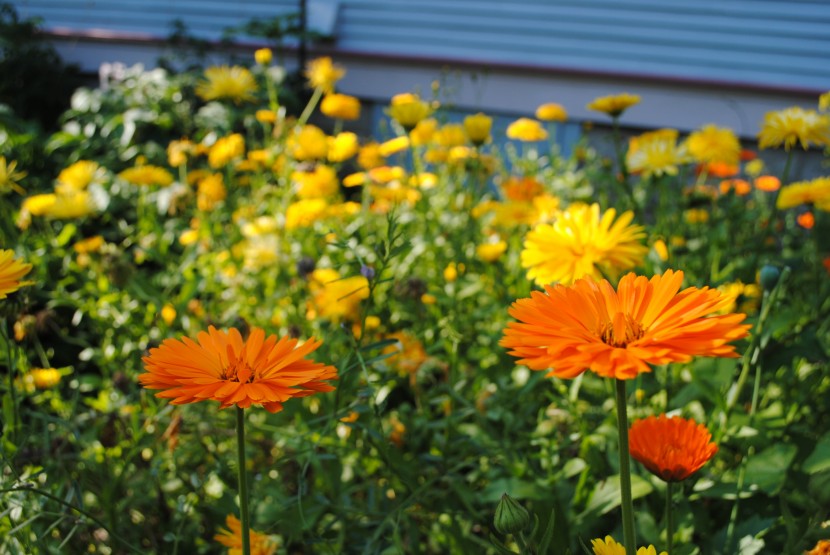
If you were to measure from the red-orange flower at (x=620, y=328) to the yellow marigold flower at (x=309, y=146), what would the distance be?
184 centimetres

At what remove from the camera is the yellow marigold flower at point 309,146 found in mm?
2512

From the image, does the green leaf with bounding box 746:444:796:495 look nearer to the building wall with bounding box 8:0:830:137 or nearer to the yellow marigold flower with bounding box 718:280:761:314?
the yellow marigold flower with bounding box 718:280:761:314

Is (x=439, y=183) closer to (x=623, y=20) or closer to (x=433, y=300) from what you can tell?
(x=433, y=300)

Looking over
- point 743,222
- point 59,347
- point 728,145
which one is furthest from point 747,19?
point 59,347

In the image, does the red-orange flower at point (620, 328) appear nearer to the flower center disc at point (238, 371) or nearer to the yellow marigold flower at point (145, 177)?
the flower center disc at point (238, 371)

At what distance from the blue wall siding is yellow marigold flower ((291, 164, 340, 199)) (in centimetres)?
280

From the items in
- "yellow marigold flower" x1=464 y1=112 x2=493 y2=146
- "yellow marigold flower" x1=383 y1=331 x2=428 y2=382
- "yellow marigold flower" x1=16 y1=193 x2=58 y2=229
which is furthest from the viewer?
"yellow marigold flower" x1=16 y1=193 x2=58 y2=229

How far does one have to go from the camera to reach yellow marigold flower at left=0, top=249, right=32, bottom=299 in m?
0.83

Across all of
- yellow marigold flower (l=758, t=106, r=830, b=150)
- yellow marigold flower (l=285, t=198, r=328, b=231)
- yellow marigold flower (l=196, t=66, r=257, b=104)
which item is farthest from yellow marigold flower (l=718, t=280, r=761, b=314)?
yellow marigold flower (l=196, t=66, r=257, b=104)

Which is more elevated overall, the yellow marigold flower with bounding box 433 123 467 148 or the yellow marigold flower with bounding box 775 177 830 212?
the yellow marigold flower with bounding box 775 177 830 212

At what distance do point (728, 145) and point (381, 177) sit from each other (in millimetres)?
1041

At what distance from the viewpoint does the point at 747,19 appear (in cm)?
464

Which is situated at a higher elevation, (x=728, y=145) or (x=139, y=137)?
(x=728, y=145)

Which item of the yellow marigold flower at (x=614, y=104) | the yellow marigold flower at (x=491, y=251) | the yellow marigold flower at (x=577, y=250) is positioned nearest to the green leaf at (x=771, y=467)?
the yellow marigold flower at (x=577, y=250)
